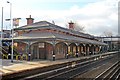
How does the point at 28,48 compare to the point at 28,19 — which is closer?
the point at 28,48

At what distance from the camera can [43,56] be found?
112 feet

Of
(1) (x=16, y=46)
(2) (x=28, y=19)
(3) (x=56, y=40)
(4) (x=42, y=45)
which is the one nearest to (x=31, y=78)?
(3) (x=56, y=40)

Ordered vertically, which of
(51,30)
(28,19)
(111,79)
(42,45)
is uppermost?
(28,19)

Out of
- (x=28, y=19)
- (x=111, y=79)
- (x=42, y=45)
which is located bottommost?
(x=111, y=79)

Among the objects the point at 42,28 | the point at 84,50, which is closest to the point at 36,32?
the point at 42,28

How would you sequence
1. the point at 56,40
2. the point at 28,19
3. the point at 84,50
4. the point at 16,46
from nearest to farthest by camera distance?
the point at 56,40 → the point at 16,46 → the point at 28,19 → the point at 84,50

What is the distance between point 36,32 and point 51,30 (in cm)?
284

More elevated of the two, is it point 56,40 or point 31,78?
point 56,40

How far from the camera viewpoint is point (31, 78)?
1570cm

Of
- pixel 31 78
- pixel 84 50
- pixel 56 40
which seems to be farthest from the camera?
pixel 84 50

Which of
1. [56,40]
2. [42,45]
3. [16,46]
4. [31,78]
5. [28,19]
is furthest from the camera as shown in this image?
[28,19]

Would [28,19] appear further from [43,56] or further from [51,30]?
[43,56]

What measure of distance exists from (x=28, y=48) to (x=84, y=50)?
69.9 ft

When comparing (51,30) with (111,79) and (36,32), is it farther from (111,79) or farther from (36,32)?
(111,79)
